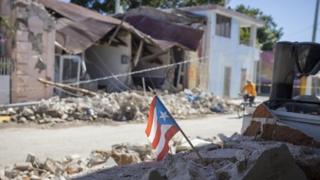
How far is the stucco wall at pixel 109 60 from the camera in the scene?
81.0 feet

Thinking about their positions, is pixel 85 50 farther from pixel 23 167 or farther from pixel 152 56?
pixel 23 167

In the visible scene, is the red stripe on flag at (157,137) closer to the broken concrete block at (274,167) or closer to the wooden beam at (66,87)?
the broken concrete block at (274,167)

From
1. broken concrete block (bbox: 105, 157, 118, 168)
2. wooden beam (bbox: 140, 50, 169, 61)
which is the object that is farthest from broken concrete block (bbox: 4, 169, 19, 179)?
wooden beam (bbox: 140, 50, 169, 61)

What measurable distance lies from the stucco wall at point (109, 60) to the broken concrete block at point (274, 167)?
20.0 m

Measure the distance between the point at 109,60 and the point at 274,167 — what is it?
21228 millimetres

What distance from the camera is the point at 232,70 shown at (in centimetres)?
3478

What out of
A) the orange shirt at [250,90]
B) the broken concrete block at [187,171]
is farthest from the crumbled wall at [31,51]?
the broken concrete block at [187,171]

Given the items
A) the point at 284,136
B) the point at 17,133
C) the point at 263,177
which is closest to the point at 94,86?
the point at 17,133

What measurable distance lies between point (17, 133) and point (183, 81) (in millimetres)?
16364

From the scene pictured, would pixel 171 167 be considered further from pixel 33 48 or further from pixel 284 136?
pixel 33 48

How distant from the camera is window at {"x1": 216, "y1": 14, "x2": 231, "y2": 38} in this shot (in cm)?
3241

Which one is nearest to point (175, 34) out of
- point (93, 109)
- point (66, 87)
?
point (66, 87)

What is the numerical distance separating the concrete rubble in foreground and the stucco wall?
16.0 metres

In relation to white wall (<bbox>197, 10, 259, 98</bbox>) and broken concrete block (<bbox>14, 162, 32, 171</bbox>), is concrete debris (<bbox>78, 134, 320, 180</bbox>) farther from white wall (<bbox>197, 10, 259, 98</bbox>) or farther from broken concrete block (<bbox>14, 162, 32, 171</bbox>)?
white wall (<bbox>197, 10, 259, 98</bbox>)
